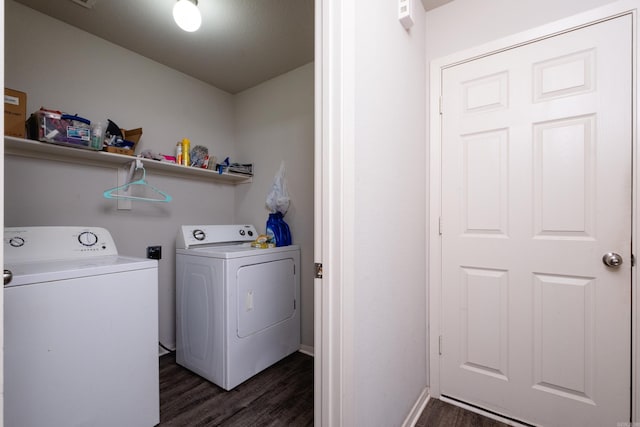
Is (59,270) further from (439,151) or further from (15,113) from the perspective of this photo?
(439,151)

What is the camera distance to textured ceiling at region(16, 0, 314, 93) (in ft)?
5.69

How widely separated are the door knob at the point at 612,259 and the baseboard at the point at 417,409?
44.5 inches

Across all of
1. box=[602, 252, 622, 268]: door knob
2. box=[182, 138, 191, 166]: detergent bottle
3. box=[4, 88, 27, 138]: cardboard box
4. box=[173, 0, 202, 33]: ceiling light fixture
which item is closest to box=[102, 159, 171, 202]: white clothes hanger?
box=[182, 138, 191, 166]: detergent bottle

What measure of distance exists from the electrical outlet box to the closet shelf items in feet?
2.00

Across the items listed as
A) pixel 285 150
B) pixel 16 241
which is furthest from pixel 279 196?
pixel 16 241

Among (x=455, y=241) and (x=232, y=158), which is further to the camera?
(x=232, y=158)

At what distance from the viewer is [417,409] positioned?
1.60 m

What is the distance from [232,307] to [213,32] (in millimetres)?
1814

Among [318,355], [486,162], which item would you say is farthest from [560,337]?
[318,355]

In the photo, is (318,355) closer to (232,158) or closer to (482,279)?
(482,279)

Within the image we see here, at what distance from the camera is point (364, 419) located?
1130 mm

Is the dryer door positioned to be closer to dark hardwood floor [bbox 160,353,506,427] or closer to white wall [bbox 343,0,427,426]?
dark hardwood floor [bbox 160,353,506,427]

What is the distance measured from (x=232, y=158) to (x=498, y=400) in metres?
2.73

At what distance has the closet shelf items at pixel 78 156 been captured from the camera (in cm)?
159
